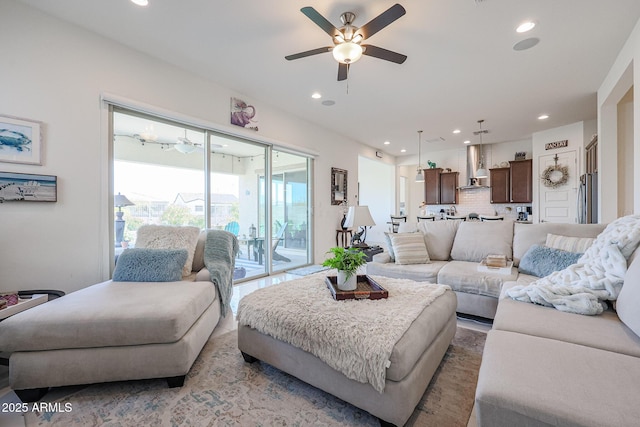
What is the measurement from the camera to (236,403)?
160 cm

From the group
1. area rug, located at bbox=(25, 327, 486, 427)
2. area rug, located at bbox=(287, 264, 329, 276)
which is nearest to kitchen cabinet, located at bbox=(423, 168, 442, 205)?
area rug, located at bbox=(287, 264, 329, 276)

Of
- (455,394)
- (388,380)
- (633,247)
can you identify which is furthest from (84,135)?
(633,247)

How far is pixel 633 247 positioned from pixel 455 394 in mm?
1372

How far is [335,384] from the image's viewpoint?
59.1 inches

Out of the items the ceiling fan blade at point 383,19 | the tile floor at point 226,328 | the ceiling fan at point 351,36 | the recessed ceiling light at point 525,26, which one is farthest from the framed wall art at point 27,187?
the recessed ceiling light at point 525,26

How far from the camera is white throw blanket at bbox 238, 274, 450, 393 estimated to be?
53.3 inches

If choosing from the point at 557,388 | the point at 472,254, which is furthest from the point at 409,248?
the point at 557,388

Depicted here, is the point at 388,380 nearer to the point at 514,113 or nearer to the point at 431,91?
the point at 431,91

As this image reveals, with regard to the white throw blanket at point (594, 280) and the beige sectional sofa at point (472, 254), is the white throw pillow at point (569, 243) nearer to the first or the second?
the beige sectional sofa at point (472, 254)

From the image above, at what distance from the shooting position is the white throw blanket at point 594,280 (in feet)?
5.40

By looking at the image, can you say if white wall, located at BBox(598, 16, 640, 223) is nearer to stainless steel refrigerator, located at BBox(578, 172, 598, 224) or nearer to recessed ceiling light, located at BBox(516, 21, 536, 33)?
stainless steel refrigerator, located at BBox(578, 172, 598, 224)

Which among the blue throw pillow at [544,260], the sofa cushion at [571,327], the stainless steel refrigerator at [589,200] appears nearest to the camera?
the sofa cushion at [571,327]

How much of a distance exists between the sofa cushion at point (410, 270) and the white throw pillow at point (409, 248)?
3.2 inches

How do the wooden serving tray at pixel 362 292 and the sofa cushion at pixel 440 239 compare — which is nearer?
the wooden serving tray at pixel 362 292
